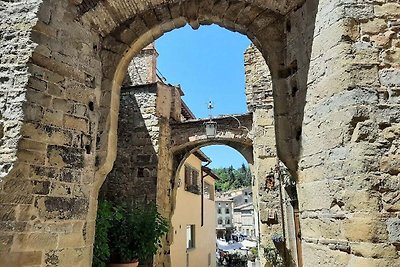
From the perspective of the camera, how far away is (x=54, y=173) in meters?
2.66

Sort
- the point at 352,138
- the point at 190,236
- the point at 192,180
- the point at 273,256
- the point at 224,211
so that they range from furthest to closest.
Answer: the point at 224,211 < the point at 190,236 < the point at 192,180 < the point at 273,256 < the point at 352,138

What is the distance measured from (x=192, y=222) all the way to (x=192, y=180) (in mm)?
1420

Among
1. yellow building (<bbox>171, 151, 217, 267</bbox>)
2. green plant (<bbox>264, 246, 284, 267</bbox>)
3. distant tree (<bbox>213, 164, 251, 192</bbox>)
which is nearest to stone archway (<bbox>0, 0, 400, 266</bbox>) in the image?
green plant (<bbox>264, 246, 284, 267</bbox>)

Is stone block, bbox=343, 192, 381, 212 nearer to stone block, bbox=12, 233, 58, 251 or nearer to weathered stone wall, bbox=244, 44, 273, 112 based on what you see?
stone block, bbox=12, 233, 58, 251

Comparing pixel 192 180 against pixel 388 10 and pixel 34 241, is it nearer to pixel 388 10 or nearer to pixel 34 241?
pixel 34 241

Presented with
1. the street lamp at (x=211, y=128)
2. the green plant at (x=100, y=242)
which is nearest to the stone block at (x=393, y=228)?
the green plant at (x=100, y=242)

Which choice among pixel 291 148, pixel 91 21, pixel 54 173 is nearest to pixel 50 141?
pixel 54 173

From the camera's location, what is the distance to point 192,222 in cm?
1093

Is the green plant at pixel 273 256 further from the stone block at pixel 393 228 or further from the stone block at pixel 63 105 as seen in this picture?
the stone block at pixel 63 105

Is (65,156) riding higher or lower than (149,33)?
lower

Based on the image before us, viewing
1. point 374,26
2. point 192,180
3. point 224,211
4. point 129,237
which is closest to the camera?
point 374,26

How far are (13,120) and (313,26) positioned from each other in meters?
2.37

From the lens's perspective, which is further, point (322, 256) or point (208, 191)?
point (208, 191)

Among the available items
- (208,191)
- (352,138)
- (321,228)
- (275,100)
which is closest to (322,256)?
(321,228)
